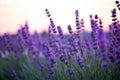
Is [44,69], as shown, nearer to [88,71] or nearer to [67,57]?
[67,57]

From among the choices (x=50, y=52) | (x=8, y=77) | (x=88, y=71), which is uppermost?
(x=50, y=52)

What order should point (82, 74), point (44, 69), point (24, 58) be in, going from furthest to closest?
1. point (24, 58)
2. point (44, 69)
3. point (82, 74)

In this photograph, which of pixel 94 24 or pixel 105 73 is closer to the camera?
pixel 105 73

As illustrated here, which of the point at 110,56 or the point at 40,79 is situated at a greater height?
the point at 110,56

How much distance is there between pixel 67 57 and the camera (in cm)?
477

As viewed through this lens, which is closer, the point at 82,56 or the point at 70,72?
the point at 70,72

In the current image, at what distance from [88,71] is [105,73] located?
0.35 metres

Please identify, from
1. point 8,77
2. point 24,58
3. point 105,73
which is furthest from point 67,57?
point 24,58

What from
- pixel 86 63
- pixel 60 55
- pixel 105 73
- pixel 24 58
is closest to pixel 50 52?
pixel 60 55

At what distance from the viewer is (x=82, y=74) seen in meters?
4.25

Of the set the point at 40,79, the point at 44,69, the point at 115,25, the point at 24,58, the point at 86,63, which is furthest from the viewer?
the point at 24,58

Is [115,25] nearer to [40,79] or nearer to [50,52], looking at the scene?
[50,52]

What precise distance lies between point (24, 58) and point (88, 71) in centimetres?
363

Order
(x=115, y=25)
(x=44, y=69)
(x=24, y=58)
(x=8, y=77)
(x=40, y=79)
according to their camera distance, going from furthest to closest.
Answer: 1. (x=24, y=58)
2. (x=8, y=77)
3. (x=44, y=69)
4. (x=40, y=79)
5. (x=115, y=25)
